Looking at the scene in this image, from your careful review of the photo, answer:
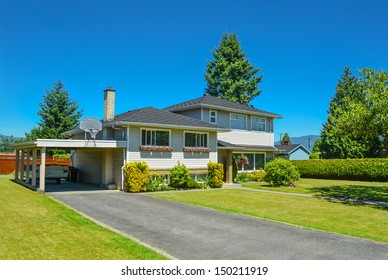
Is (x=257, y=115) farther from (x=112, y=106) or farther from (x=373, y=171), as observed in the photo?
(x=112, y=106)

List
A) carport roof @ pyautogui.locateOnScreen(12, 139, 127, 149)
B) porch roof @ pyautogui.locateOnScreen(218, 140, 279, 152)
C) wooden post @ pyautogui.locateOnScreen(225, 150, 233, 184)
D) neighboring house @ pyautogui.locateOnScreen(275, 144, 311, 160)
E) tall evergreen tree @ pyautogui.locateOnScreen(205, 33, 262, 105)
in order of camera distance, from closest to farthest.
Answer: carport roof @ pyautogui.locateOnScreen(12, 139, 127, 149), porch roof @ pyautogui.locateOnScreen(218, 140, 279, 152), wooden post @ pyautogui.locateOnScreen(225, 150, 233, 184), neighboring house @ pyautogui.locateOnScreen(275, 144, 311, 160), tall evergreen tree @ pyautogui.locateOnScreen(205, 33, 262, 105)

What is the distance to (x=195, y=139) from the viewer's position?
23359mm

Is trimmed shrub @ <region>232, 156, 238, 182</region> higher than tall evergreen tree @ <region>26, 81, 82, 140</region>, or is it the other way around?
tall evergreen tree @ <region>26, 81, 82, 140</region>

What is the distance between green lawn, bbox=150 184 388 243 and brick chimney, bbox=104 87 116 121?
860cm

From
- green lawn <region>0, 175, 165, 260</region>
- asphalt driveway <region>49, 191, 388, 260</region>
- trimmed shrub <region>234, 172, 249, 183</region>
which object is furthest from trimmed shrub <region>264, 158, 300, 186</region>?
green lawn <region>0, 175, 165, 260</region>

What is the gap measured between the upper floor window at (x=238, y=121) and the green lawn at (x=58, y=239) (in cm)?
A: 1984

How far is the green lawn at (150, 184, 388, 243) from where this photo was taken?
955 cm

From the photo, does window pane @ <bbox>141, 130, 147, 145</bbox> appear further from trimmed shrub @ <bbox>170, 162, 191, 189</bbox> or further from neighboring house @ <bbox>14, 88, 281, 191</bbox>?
trimmed shrub @ <bbox>170, 162, 191, 189</bbox>

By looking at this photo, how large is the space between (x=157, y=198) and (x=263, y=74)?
4233 centimetres

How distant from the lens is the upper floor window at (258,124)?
102 ft

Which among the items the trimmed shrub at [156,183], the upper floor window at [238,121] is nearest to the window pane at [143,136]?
the trimmed shrub at [156,183]

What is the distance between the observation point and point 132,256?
6.45m

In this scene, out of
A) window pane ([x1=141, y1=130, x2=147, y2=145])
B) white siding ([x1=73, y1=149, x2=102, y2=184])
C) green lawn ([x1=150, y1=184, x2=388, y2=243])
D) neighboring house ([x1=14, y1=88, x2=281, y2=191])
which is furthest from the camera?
white siding ([x1=73, y1=149, x2=102, y2=184])

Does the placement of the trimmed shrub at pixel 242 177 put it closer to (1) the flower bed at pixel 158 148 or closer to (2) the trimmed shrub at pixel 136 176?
(1) the flower bed at pixel 158 148
